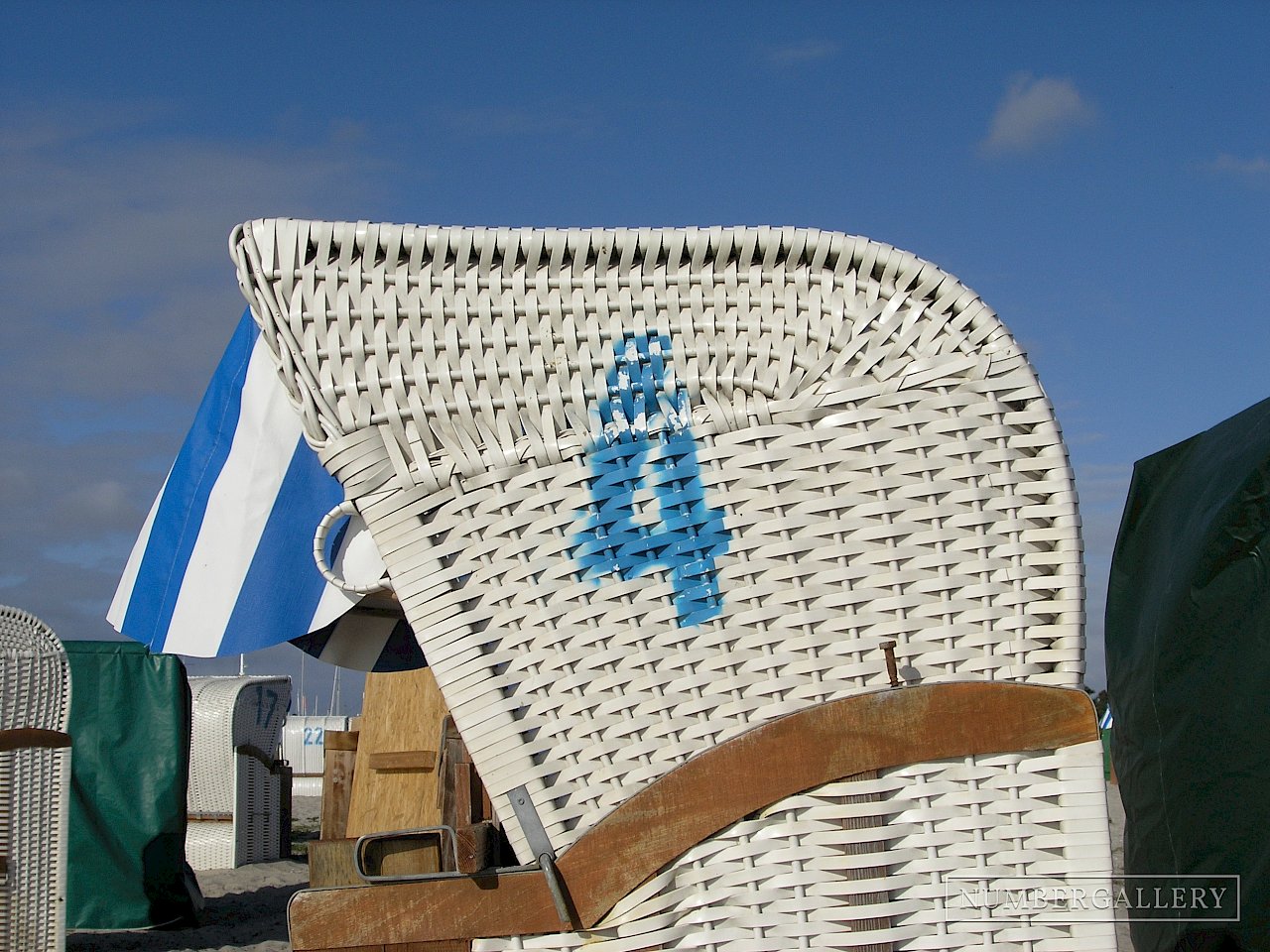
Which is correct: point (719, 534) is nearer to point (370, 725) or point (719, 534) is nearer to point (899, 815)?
point (899, 815)

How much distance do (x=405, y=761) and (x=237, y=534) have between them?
1005mm

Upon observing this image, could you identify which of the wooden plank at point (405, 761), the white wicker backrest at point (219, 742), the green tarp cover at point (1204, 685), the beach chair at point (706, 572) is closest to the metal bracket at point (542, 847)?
the beach chair at point (706, 572)

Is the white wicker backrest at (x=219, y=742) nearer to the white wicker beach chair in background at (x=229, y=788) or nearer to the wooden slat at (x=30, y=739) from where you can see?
the white wicker beach chair in background at (x=229, y=788)

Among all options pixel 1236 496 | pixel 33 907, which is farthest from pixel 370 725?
pixel 33 907

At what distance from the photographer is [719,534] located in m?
2.04

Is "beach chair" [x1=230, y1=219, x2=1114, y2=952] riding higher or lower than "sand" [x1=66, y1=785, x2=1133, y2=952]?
higher

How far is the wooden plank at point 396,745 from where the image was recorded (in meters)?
3.18

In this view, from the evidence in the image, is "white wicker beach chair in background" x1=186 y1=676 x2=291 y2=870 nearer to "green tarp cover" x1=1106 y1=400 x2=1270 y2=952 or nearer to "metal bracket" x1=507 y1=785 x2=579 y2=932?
"green tarp cover" x1=1106 y1=400 x2=1270 y2=952

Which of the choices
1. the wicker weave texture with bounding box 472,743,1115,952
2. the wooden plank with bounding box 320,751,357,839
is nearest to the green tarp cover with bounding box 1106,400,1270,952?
the wicker weave texture with bounding box 472,743,1115,952

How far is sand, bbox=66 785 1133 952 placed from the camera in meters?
8.89

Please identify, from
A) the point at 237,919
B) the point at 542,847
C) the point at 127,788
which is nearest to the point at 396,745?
the point at 542,847

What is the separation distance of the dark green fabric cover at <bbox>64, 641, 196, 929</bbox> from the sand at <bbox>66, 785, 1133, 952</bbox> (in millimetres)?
271

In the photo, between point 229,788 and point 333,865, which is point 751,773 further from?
point 229,788

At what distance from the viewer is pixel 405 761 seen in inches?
127
